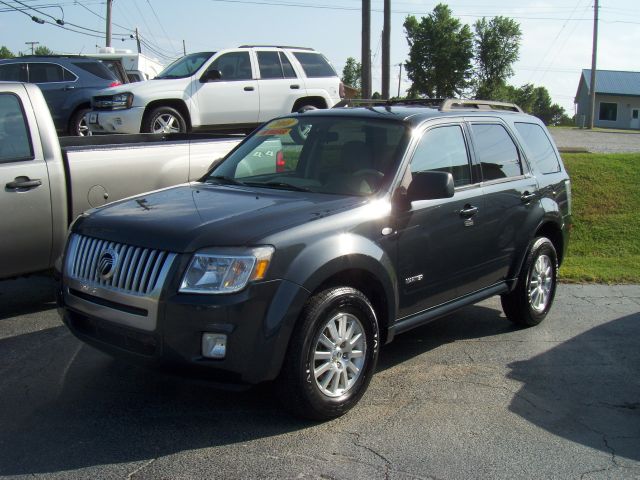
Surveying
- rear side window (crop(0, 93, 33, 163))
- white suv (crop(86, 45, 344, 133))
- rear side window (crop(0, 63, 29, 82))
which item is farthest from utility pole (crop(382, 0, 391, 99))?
rear side window (crop(0, 93, 33, 163))

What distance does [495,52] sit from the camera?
52.4m

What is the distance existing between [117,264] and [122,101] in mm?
8904

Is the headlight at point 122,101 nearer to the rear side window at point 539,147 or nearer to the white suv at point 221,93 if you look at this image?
the white suv at point 221,93

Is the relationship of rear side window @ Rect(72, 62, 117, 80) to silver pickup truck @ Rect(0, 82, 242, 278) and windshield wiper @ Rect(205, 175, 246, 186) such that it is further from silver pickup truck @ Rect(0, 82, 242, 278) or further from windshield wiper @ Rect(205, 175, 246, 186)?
windshield wiper @ Rect(205, 175, 246, 186)

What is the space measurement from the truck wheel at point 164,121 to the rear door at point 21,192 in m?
6.13

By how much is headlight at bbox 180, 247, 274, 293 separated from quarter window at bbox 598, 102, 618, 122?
61.3 m

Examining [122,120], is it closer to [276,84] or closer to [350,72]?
[276,84]

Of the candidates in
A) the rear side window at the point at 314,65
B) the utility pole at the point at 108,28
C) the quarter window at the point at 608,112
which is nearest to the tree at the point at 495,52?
the quarter window at the point at 608,112

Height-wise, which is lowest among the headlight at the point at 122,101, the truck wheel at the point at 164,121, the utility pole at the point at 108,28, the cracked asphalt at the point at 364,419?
the cracked asphalt at the point at 364,419

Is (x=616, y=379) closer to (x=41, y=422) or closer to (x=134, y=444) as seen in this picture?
(x=134, y=444)

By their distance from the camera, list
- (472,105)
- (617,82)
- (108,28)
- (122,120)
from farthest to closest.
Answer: (617,82) < (108,28) < (122,120) < (472,105)

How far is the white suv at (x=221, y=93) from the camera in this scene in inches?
485

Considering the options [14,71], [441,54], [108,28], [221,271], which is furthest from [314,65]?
[441,54]

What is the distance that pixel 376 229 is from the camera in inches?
178
